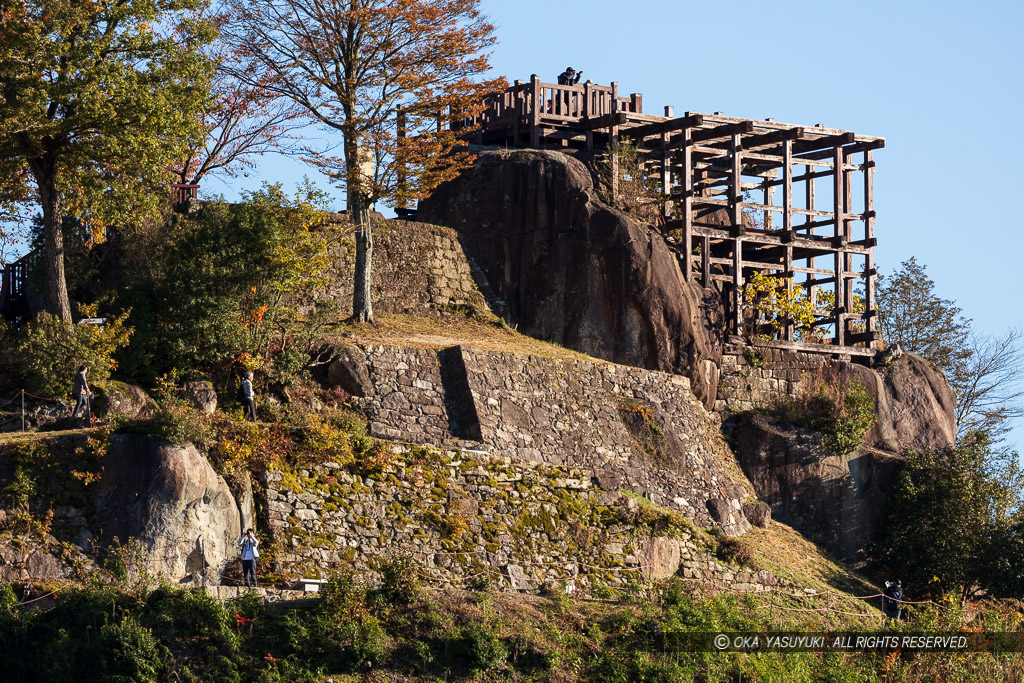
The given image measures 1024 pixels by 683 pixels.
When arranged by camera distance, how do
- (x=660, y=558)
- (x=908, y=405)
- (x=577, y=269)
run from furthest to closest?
(x=908, y=405) < (x=577, y=269) < (x=660, y=558)

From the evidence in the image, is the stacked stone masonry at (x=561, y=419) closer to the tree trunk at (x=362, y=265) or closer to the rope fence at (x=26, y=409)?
the tree trunk at (x=362, y=265)

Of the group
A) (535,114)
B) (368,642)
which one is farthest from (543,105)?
(368,642)

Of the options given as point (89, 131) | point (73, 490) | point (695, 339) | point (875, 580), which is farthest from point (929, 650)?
point (89, 131)

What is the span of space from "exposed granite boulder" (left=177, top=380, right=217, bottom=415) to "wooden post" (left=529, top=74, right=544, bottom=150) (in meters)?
16.5

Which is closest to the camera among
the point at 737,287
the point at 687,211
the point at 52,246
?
the point at 52,246

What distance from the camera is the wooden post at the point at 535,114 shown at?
3944 centimetres

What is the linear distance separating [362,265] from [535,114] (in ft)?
31.7

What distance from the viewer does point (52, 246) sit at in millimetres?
26516

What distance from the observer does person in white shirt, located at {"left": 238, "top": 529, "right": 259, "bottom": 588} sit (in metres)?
21.4

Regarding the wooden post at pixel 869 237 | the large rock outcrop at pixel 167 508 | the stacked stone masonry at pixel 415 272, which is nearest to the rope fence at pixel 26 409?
the large rock outcrop at pixel 167 508

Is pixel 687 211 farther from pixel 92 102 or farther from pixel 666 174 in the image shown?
pixel 92 102

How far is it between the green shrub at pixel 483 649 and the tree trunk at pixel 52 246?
1083 centimetres

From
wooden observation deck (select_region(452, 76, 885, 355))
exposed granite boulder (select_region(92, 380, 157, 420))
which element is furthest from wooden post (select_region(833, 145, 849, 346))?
exposed granite boulder (select_region(92, 380, 157, 420))

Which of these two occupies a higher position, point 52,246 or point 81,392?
point 52,246
